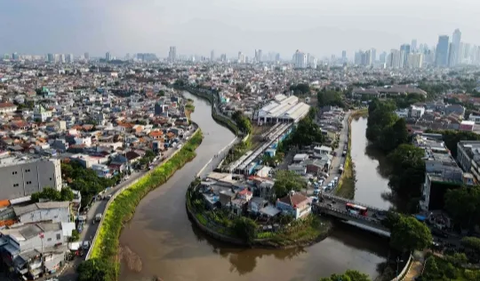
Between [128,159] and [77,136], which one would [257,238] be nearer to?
[128,159]

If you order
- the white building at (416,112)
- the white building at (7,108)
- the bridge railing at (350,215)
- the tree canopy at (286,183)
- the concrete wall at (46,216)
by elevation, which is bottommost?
the bridge railing at (350,215)

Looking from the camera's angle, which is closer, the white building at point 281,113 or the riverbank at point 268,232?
the riverbank at point 268,232

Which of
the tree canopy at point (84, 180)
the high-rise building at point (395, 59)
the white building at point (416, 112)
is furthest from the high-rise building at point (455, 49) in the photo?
the tree canopy at point (84, 180)

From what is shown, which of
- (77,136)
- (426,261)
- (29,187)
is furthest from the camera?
(77,136)

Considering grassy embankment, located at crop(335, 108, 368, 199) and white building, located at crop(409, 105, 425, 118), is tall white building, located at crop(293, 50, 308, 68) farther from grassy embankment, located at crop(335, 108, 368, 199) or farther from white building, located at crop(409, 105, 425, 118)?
grassy embankment, located at crop(335, 108, 368, 199)

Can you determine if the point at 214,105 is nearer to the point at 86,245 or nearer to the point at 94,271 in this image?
the point at 86,245

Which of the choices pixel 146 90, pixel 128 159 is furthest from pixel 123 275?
pixel 146 90

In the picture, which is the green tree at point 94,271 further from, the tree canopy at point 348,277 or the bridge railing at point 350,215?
the bridge railing at point 350,215

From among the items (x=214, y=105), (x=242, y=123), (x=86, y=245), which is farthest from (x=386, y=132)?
(x=214, y=105)
